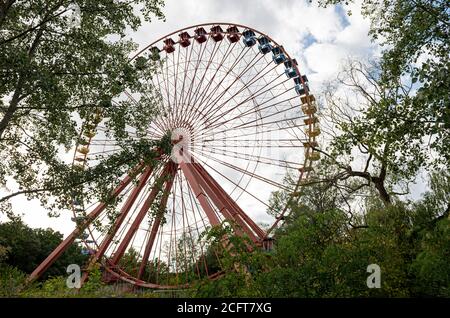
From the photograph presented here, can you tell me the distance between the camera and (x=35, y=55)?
1038 centimetres

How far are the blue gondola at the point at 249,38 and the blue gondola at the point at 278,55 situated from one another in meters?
1.07

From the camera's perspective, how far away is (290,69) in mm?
21359

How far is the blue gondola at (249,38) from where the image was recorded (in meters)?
21.7

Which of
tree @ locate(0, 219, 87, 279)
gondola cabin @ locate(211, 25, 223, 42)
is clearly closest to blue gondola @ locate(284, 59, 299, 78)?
gondola cabin @ locate(211, 25, 223, 42)

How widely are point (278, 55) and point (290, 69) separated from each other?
36.2 inches

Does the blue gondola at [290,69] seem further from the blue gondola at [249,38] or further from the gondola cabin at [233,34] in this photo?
the gondola cabin at [233,34]

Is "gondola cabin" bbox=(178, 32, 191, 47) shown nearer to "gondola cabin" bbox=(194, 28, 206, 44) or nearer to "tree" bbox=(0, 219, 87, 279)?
"gondola cabin" bbox=(194, 28, 206, 44)

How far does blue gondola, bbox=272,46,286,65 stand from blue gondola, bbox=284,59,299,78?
0.85ft

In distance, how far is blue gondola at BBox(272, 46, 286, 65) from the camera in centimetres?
2147

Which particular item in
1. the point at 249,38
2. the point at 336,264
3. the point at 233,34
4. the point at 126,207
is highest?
the point at 233,34

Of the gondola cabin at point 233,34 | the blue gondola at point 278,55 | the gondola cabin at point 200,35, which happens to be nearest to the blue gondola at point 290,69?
the blue gondola at point 278,55
